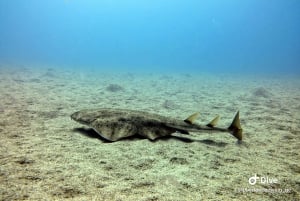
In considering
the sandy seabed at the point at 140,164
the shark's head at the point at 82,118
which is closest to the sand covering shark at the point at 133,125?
the shark's head at the point at 82,118

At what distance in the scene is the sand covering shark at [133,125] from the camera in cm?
481

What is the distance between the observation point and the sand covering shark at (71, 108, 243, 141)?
15.8ft

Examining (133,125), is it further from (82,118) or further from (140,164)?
(140,164)

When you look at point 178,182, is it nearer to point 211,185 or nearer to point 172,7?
point 211,185

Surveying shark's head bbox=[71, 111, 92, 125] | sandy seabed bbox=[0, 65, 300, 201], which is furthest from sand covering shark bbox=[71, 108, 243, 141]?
sandy seabed bbox=[0, 65, 300, 201]

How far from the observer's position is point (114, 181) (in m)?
3.26

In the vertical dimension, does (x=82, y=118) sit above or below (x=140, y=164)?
above

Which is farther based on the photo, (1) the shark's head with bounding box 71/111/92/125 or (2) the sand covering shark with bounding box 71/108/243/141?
(1) the shark's head with bounding box 71/111/92/125

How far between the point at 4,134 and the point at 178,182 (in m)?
3.70

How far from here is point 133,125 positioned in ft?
16.5

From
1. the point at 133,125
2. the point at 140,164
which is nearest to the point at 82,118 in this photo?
the point at 133,125

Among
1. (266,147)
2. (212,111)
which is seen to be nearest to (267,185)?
(266,147)

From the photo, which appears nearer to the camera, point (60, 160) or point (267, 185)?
point (267, 185)

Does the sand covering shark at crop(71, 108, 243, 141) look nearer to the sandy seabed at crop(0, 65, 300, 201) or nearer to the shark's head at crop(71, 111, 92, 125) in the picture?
the shark's head at crop(71, 111, 92, 125)
